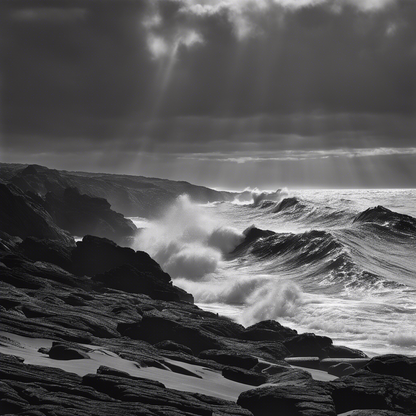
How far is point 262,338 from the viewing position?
20625mm

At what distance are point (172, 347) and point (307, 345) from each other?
5.20 m

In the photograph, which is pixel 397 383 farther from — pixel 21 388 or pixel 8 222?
pixel 8 222

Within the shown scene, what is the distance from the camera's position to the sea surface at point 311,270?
2666cm

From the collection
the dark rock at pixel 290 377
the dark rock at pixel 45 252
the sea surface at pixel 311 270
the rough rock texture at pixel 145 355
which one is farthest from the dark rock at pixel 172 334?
the dark rock at pixel 45 252

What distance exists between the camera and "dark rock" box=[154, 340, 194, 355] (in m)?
16.5

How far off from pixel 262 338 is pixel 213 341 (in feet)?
10.9

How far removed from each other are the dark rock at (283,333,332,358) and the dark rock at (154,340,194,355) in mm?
4411

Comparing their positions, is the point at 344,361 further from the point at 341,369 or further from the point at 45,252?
the point at 45,252

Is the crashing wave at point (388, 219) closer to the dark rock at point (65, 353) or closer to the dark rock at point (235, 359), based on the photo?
the dark rock at point (235, 359)

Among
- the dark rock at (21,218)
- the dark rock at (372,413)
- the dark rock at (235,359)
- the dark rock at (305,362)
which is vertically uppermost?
the dark rock at (21,218)

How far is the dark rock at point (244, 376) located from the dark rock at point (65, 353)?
11.0ft

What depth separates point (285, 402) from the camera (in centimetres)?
1144

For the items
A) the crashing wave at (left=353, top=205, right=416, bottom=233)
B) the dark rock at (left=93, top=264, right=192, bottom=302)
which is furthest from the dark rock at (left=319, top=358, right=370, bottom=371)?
the crashing wave at (left=353, top=205, right=416, bottom=233)

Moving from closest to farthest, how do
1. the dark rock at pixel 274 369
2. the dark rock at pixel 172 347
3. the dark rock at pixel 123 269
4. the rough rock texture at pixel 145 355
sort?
the rough rock texture at pixel 145 355
the dark rock at pixel 274 369
the dark rock at pixel 172 347
the dark rock at pixel 123 269
